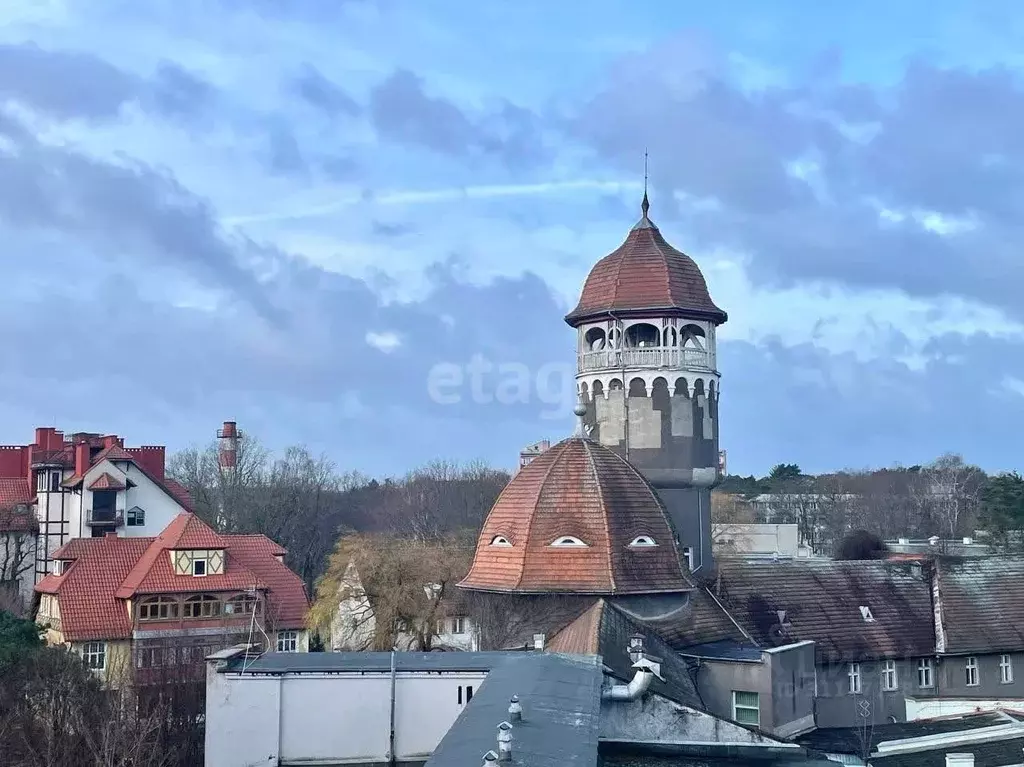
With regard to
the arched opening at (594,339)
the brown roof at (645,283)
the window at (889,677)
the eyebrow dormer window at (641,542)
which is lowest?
the window at (889,677)

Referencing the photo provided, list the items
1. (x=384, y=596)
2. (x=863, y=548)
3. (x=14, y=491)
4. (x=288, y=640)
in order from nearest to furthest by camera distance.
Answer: (x=384, y=596) < (x=288, y=640) < (x=14, y=491) < (x=863, y=548)

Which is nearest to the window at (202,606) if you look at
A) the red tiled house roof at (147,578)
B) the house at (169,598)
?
the house at (169,598)

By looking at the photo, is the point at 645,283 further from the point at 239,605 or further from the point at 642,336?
the point at 239,605

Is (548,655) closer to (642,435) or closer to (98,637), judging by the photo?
(642,435)

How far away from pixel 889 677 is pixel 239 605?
22.6 m

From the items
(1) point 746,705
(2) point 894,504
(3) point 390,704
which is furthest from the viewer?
(2) point 894,504

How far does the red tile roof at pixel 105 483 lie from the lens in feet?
165

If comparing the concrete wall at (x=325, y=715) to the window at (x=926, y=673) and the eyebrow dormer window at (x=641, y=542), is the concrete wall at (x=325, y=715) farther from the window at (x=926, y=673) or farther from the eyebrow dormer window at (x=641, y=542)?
the window at (x=926, y=673)

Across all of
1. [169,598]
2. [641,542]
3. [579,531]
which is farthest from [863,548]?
[579,531]

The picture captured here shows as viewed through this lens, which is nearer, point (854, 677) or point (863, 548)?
point (854, 677)

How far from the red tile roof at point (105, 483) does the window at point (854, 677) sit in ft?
111

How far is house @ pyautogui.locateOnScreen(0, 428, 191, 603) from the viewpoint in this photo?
50.7 meters

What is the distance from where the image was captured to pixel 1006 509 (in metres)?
65.6

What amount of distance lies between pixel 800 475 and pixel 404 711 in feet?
353
